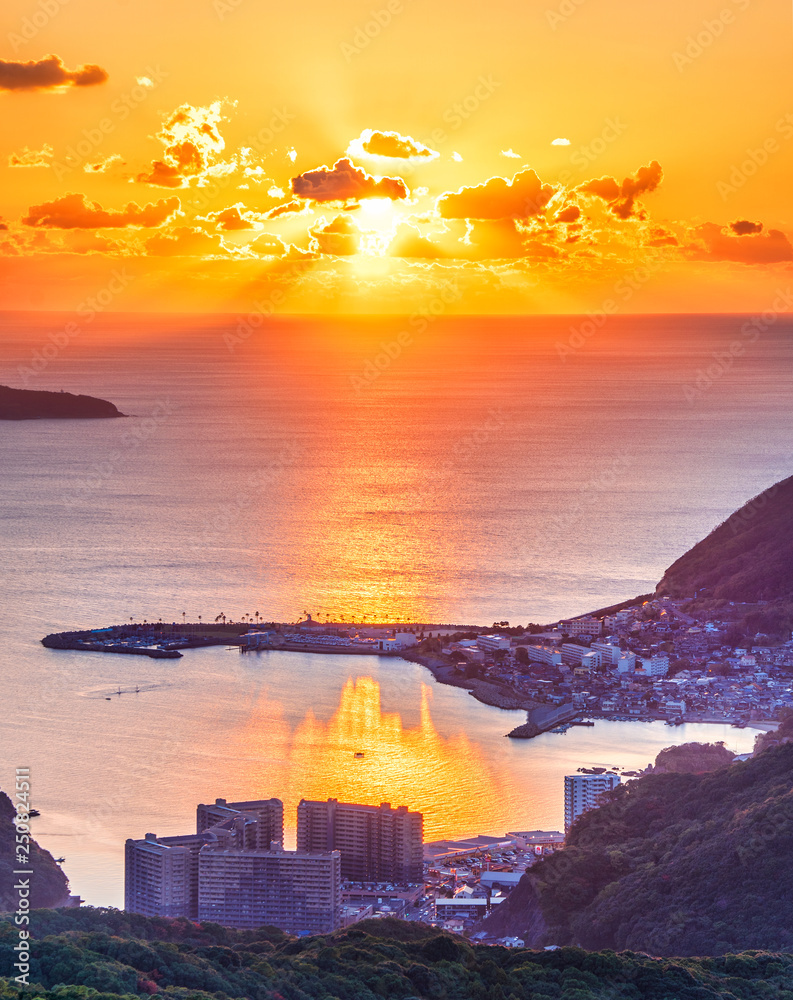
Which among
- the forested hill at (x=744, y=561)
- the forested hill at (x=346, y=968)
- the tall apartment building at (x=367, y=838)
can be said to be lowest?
the forested hill at (x=346, y=968)

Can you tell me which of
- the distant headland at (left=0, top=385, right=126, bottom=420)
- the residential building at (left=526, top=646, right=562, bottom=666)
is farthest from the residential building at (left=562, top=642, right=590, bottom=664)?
the distant headland at (left=0, top=385, right=126, bottom=420)

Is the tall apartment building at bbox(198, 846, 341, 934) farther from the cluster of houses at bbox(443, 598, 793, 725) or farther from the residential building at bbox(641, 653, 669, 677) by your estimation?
→ the residential building at bbox(641, 653, 669, 677)

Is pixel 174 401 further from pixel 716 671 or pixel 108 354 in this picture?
pixel 716 671

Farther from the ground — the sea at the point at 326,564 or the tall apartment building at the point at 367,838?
the sea at the point at 326,564

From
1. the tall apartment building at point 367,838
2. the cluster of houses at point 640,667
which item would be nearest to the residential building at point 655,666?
the cluster of houses at point 640,667

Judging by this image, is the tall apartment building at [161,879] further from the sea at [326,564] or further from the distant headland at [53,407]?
the distant headland at [53,407]

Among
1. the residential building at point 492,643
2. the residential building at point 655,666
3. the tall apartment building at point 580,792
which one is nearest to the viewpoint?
the tall apartment building at point 580,792

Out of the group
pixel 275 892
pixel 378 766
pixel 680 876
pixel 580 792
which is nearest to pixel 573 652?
pixel 378 766

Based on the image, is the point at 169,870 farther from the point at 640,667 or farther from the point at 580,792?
the point at 640,667

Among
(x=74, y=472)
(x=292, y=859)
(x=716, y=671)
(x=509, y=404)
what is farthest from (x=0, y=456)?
(x=292, y=859)
